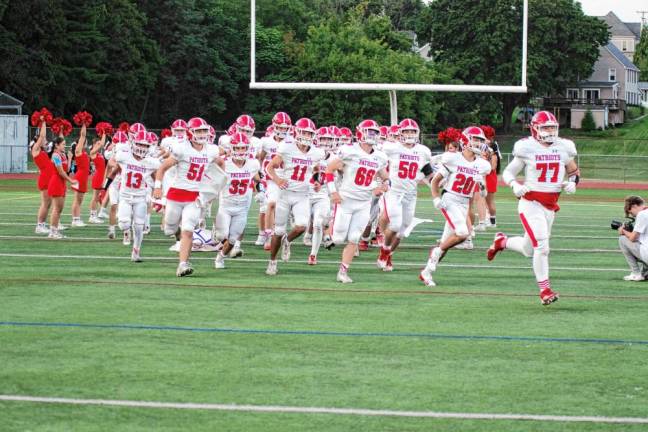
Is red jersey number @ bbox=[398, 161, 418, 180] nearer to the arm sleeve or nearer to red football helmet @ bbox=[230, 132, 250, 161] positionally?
red football helmet @ bbox=[230, 132, 250, 161]

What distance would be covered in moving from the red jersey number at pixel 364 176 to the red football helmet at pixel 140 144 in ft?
12.0

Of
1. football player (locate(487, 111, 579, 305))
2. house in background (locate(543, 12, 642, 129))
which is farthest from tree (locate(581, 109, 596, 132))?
football player (locate(487, 111, 579, 305))

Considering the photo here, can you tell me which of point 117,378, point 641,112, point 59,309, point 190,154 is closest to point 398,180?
point 190,154

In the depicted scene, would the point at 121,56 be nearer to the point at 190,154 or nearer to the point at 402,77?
the point at 402,77

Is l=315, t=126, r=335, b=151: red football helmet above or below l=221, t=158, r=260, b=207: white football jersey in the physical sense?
above

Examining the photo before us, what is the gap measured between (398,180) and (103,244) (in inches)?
186

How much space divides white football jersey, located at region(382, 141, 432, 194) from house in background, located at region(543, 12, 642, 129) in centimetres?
5556

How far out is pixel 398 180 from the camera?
1634 cm

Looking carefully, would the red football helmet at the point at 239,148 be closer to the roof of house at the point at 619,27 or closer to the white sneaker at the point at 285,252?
the white sneaker at the point at 285,252

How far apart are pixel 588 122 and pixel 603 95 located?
2765 centimetres

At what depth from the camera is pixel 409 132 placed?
16234 millimetres

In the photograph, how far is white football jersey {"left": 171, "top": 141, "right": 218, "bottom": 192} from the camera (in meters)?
14.0

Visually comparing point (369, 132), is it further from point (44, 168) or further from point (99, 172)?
point (99, 172)

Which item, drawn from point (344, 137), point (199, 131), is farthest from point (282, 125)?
point (199, 131)
